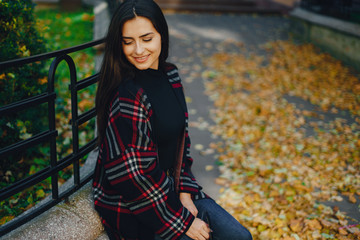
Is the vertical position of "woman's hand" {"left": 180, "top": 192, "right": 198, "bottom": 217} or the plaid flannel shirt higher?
the plaid flannel shirt

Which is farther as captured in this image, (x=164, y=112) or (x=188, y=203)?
(x=188, y=203)

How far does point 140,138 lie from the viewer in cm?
194

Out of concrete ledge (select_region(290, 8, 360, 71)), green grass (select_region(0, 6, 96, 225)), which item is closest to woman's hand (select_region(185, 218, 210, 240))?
green grass (select_region(0, 6, 96, 225))

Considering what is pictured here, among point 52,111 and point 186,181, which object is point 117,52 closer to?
point 52,111

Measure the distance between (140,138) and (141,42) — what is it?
0.56 m

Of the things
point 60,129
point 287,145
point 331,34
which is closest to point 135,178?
point 60,129

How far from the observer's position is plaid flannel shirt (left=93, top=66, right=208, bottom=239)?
6.30ft

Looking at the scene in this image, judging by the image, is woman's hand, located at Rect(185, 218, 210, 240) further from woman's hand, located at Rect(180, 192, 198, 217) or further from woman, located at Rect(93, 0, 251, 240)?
woman's hand, located at Rect(180, 192, 198, 217)

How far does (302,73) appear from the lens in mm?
6992

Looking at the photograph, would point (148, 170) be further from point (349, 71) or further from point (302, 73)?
point (349, 71)

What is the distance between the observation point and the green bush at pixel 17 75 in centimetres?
296

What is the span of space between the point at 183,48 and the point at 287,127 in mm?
4603

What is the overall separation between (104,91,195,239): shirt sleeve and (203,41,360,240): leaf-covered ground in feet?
4.01

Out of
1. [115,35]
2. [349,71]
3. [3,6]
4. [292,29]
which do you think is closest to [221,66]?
[349,71]
